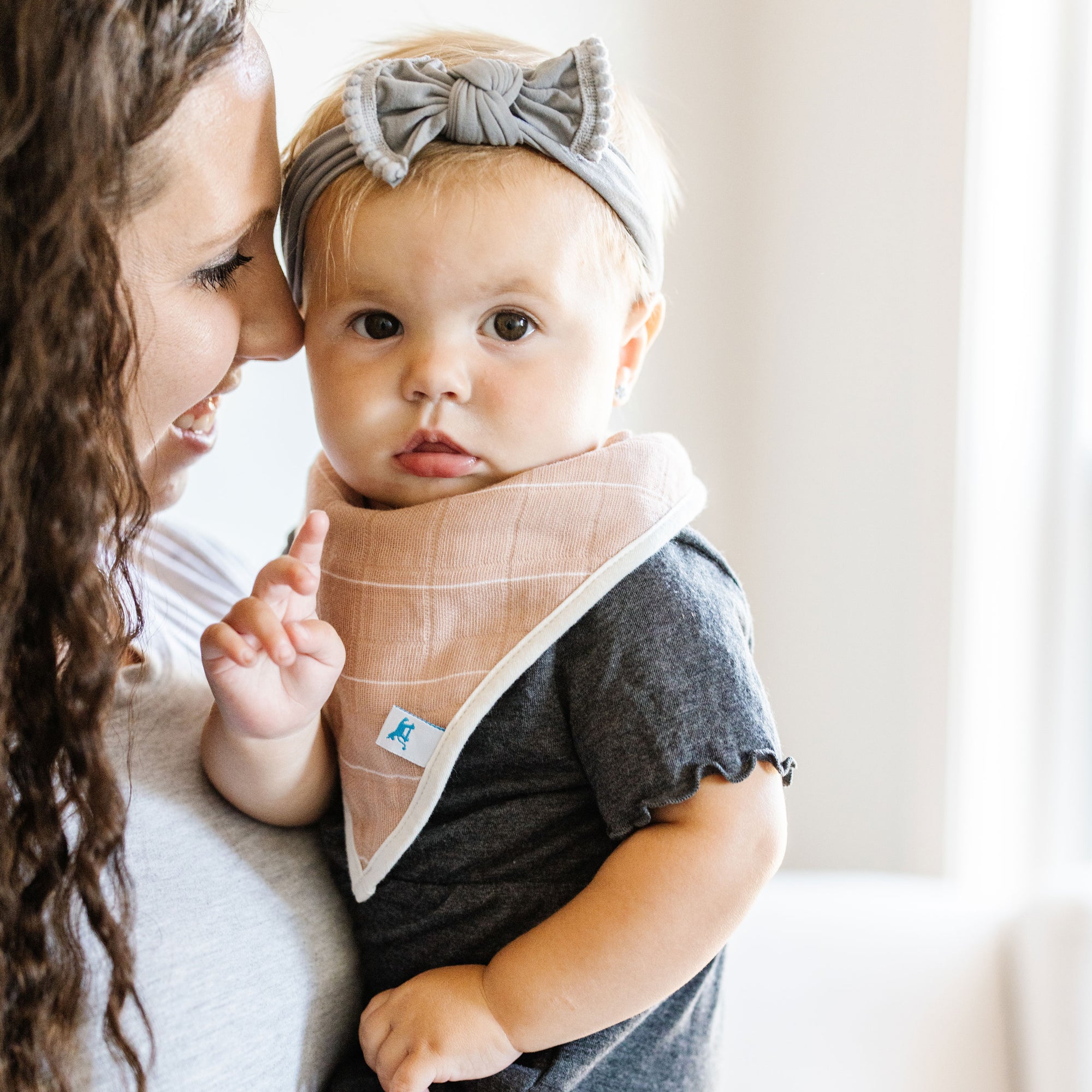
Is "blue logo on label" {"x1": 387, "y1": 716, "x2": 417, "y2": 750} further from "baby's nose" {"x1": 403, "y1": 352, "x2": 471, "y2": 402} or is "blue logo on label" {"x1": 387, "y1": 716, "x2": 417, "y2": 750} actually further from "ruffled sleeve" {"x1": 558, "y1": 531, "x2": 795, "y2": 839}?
"baby's nose" {"x1": 403, "y1": 352, "x2": 471, "y2": 402}

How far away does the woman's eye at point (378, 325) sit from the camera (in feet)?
3.25

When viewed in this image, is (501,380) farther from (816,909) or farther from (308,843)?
(816,909)

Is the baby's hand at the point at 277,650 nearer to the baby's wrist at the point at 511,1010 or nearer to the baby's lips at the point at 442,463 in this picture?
the baby's lips at the point at 442,463

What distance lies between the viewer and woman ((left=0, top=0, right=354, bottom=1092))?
2.37ft

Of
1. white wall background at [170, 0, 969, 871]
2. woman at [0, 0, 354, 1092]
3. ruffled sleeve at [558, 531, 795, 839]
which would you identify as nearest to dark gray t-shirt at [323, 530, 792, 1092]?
ruffled sleeve at [558, 531, 795, 839]

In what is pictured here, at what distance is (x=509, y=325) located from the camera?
0.97 metres

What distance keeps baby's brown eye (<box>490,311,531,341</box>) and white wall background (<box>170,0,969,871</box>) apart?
101 cm

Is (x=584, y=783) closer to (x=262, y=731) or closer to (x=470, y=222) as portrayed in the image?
(x=262, y=731)

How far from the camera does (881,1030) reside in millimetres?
1465

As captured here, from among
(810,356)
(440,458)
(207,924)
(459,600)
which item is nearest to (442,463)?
(440,458)

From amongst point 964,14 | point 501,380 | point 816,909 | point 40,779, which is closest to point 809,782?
point 816,909

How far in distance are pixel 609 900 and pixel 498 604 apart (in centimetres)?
25

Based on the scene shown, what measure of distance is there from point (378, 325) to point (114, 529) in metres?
0.30

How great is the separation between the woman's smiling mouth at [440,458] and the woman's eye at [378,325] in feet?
0.32
